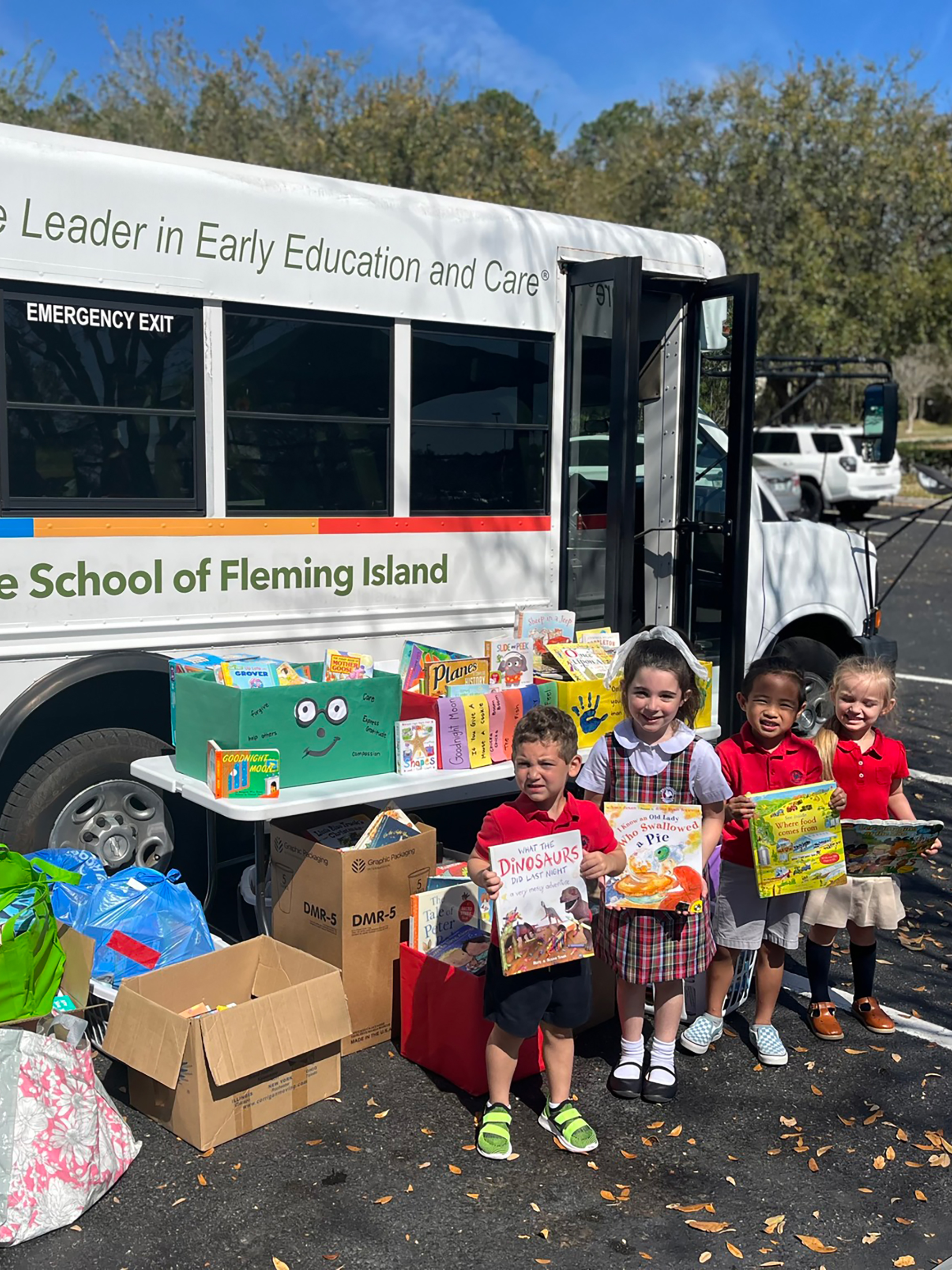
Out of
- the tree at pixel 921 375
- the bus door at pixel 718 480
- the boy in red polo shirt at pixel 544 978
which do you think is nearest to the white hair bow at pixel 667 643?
the boy in red polo shirt at pixel 544 978

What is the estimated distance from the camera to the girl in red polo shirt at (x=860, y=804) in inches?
166

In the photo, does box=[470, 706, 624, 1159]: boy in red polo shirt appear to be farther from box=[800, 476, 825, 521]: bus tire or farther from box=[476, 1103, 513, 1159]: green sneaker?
box=[800, 476, 825, 521]: bus tire

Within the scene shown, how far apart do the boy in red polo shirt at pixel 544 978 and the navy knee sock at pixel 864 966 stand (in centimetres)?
134

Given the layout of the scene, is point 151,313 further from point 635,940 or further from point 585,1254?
point 585,1254

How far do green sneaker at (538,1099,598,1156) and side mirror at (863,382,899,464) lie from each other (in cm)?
468

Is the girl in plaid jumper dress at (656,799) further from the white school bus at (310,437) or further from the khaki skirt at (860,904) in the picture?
the white school bus at (310,437)

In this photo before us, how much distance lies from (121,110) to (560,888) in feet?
83.6

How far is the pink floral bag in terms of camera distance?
10.1 feet

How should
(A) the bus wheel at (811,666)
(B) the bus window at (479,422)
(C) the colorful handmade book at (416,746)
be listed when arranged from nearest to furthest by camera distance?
(C) the colorful handmade book at (416,746)
(B) the bus window at (479,422)
(A) the bus wheel at (811,666)

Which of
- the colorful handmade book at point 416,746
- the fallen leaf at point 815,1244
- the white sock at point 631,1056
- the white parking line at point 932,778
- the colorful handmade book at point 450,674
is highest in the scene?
the colorful handmade book at point 450,674

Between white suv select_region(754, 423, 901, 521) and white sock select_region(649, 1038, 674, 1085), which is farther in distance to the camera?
white suv select_region(754, 423, 901, 521)

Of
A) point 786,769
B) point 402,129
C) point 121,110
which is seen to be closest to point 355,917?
point 786,769

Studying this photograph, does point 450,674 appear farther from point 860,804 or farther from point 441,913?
point 860,804

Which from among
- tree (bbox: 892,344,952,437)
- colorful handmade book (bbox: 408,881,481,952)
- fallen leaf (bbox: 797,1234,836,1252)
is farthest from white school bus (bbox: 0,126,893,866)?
tree (bbox: 892,344,952,437)
